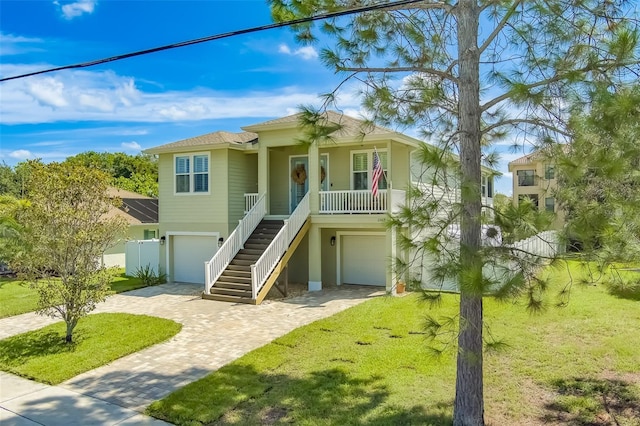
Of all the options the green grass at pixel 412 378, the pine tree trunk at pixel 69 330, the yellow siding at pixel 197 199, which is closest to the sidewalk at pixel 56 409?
the green grass at pixel 412 378

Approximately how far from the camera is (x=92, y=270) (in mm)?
9078

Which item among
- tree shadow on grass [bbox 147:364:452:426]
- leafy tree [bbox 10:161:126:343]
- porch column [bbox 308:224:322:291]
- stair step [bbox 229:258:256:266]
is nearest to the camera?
tree shadow on grass [bbox 147:364:452:426]

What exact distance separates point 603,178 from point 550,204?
0.54 meters

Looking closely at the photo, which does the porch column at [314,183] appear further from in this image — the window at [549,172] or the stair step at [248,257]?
the window at [549,172]

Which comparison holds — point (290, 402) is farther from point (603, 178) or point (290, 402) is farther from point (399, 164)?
point (399, 164)

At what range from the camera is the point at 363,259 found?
15594 mm

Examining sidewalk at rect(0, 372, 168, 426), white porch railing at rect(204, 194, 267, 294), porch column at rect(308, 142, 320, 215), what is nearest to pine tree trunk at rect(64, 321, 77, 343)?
sidewalk at rect(0, 372, 168, 426)

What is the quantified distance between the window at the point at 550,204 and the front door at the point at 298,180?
1233cm

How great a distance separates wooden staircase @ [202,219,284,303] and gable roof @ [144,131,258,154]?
10.9 ft

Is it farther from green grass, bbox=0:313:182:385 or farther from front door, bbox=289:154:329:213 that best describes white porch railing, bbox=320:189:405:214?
green grass, bbox=0:313:182:385

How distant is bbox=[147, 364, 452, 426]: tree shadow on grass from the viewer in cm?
541

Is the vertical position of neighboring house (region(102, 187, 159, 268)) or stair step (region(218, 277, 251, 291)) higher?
neighboring house (region(102, 187, 159, 268))

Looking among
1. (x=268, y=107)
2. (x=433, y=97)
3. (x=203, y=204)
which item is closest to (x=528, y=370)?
(x=433, y=97)

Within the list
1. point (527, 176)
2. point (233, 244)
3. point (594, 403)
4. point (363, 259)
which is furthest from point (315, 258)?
point (527, 176)
